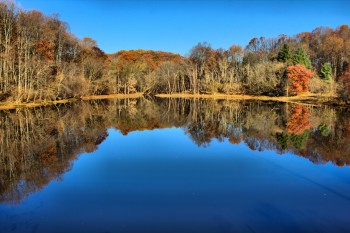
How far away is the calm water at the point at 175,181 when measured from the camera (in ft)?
25.4

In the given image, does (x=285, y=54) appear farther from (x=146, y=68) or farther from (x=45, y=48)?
(x=45, y=48)

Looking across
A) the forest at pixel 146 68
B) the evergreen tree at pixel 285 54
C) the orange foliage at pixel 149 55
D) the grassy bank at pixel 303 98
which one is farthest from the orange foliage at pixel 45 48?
the orange foliage at pixel 149 55

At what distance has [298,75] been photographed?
55.6 metres

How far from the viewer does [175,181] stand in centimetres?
1109

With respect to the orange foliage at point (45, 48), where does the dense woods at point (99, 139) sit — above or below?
below

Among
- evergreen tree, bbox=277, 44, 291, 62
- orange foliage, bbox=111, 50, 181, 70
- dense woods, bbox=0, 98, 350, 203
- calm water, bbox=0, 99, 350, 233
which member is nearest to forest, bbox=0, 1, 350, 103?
evergreen tree, bbox=277, 44, 291, 62

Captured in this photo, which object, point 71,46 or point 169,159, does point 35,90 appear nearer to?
point 71,46

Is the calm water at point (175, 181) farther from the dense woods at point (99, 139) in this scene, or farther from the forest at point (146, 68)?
the forest at point (146, 68)

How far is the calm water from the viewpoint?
7746 millimetres

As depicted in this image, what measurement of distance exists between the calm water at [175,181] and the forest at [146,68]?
24.1 metres

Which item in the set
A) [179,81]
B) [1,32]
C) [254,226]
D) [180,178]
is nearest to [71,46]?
[1,32]

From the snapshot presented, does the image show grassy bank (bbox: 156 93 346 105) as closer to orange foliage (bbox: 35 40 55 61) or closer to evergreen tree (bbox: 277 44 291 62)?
evergreen tree (bbox: 277 44 291 62)

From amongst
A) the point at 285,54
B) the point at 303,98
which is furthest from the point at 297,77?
the point at 285,54

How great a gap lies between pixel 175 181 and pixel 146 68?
77.9 meters
